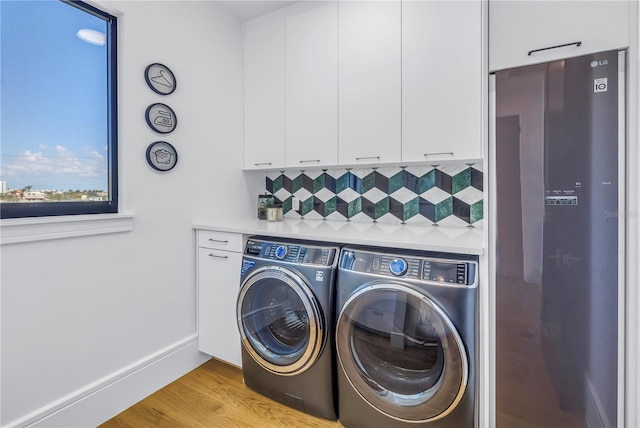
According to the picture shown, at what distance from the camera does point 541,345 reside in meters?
1.20

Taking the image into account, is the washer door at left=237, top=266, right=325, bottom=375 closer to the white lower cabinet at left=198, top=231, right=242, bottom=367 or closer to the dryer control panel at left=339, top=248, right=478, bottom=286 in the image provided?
the white lower cabinet at left=198, top=231, right=242, bottom=367

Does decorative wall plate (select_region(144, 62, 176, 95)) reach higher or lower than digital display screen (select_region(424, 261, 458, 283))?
higher

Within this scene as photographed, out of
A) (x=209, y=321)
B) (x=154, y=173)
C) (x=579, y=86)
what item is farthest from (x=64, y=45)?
(x=579, y=86)

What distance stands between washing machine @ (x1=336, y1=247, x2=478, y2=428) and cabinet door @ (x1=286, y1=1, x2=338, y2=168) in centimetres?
90

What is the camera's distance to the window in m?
1.37

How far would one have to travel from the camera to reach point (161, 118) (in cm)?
191

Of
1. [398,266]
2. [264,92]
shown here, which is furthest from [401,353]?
[264,92]

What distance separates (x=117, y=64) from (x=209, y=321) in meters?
1.62

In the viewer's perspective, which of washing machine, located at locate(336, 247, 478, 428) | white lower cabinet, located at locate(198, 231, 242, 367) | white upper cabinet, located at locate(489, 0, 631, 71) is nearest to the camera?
white upper cabinet, located at locate(489, 0, 631, 71)

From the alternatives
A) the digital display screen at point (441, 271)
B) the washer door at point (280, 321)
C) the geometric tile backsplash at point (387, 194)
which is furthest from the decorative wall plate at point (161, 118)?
the digital display screen at point (441, 271)

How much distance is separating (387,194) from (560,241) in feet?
3.91

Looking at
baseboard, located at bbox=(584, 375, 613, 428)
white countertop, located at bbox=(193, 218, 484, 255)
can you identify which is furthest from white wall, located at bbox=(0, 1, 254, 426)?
Answer: baseboard, located at bbox=(584, 375, 613, 428)

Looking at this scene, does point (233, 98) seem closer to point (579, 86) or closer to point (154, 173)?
point (154, 173)

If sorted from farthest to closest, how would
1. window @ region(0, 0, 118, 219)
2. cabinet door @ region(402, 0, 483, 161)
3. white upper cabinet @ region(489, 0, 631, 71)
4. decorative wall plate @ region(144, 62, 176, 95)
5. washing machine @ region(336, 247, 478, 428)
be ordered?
1. decorative wall plate @ region(144, 62, 176, 95)
2. cabinet door @ region(402, 0, 483, 161)
3. window @ region(0, 0, 118, 219)
4. washing machine @ region(336, 247, 478, 428)
5. white upper cabinet @ region(489, 0, 631, 71)
